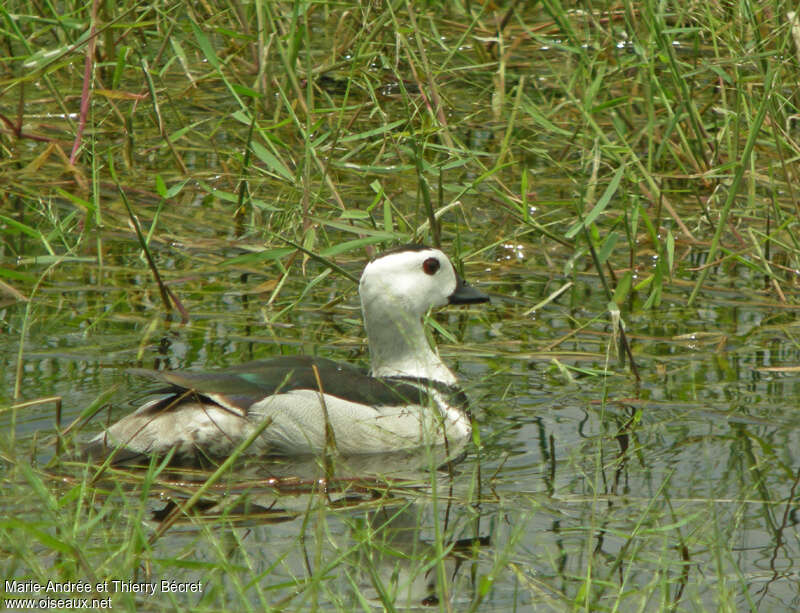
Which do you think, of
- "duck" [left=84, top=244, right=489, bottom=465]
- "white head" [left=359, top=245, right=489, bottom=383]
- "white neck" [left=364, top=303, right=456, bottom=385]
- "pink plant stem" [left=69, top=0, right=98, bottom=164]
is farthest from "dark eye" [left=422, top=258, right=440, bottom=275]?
"pink plant stem" [left=69, top=0, right=98, bottom=164]

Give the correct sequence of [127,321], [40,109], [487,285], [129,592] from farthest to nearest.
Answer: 1. [40,109]
2. [487,285]
3. [127,321]
4. [129,592]

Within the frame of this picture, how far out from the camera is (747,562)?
4.42 metres

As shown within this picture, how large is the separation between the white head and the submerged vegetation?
0.62 feet

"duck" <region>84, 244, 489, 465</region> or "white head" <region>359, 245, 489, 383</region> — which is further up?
"white head" <region>359, 245, 489, 383</region>

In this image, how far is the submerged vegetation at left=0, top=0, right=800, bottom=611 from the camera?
426cm

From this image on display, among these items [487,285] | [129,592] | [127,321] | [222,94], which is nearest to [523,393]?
[487,285]

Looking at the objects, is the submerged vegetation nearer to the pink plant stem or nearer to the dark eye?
the pink plant stem

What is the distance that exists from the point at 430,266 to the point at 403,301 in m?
0.19

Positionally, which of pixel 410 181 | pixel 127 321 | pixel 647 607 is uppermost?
pixel 410 181

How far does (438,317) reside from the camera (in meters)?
6.84

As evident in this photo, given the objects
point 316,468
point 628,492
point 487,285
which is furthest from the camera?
point 487,285

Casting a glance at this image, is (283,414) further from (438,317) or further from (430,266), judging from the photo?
(438,317)

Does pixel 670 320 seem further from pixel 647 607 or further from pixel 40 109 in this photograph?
pixel 40 109

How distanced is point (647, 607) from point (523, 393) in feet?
6.42
